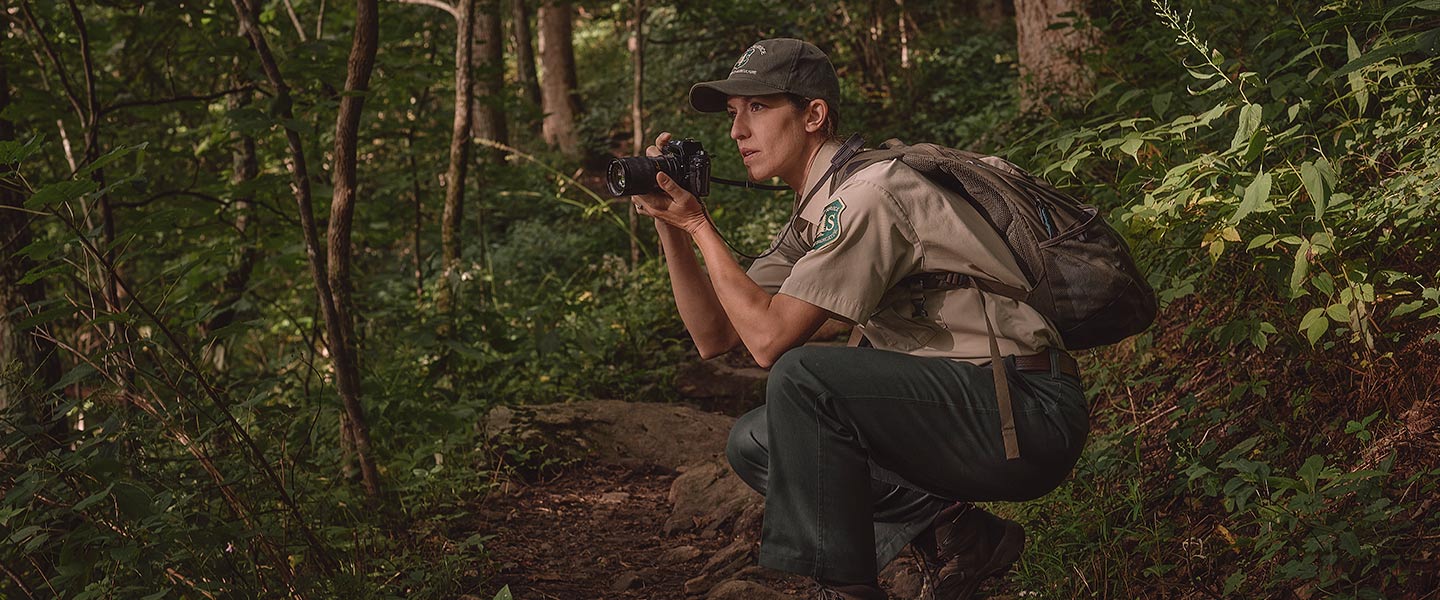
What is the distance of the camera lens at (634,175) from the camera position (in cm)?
268

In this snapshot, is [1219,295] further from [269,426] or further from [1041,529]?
[269,426]

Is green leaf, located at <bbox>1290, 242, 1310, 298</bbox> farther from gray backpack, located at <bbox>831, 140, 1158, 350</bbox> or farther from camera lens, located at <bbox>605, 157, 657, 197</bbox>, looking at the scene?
camera lens, located at <bbox>605, 157, 657, 197</bbox>

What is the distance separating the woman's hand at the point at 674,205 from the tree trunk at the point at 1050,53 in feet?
13.8

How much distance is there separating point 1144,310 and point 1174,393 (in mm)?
1608

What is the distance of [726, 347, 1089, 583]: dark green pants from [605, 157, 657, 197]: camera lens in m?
0.57

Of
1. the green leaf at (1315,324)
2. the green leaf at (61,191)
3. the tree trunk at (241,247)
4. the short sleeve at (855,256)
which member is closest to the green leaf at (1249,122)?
the green leaf at (1315,324)

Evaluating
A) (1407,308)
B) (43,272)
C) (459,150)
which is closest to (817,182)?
(1407,308)

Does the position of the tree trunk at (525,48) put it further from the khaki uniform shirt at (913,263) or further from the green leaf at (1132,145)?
the khaki uniform shirt at (913,263)

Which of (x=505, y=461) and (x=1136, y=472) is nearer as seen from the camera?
(x=1136, y=472)

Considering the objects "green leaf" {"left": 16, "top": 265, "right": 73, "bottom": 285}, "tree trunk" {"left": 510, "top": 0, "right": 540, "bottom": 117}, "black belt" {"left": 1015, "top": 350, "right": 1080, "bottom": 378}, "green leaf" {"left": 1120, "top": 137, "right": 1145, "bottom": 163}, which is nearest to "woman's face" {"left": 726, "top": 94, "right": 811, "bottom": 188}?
"black belt" {"left": 1015, "top": 350, "right": 1080, "bottom": 378}

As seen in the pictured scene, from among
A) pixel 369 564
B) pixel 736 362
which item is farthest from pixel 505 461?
pixel 736 362

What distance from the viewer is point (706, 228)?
2701 mm

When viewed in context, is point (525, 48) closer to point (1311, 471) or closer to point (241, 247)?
point (241, 247)

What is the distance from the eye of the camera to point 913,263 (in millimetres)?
2473
